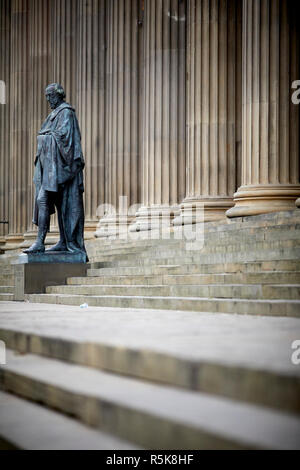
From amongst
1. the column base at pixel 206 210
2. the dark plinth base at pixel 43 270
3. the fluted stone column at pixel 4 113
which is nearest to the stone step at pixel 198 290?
the dark plinth base at pixel 43 270

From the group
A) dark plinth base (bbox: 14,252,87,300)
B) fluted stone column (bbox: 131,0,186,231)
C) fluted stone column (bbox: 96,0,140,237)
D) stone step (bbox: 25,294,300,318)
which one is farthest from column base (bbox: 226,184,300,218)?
fluted stone column (bbox: 96,0,140,237)

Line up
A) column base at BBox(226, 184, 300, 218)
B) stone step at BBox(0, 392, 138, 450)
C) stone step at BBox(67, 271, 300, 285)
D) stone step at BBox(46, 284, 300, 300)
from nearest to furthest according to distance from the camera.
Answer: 1. stone step at BBox(0, 392, 138, 450)
2. stone step at BBox(46, 284, 300, 300)
3. stone step at BBox(67, 271, 300, 285)
4. column base at BBox(226, 184, 300, 218)

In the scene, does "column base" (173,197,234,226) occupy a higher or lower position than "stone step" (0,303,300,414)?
higher

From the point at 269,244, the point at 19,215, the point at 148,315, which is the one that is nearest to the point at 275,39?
the point at 269,244

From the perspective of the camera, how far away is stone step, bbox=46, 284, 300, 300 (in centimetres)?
962

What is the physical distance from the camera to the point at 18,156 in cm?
3544

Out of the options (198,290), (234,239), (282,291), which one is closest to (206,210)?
(234,239)

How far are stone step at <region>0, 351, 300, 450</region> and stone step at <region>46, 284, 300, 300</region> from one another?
3.45 m

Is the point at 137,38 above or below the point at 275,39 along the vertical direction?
above

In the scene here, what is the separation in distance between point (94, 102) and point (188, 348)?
2297 cm

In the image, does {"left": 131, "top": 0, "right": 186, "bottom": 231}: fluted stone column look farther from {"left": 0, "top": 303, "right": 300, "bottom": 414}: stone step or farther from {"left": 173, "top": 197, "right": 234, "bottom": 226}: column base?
{"left": 0, "top": 303, "right": 300, "bottom": 414}: stone step

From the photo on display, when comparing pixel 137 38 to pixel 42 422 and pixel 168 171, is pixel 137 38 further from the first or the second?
pixel 42 422

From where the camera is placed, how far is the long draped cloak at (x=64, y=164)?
1697 centimetres
